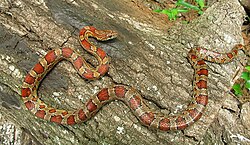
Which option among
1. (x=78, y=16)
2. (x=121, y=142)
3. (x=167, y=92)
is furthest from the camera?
(x=78, y=16)

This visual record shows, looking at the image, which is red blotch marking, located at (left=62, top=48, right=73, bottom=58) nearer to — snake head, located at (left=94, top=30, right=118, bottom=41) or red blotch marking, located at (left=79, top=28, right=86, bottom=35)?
red blotch marking, located at (left=79, top=28, right=86, bottom=35)

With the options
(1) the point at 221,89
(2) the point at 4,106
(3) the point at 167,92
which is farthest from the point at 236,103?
(2) the point at 4,106

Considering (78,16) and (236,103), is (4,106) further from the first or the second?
(236,103)

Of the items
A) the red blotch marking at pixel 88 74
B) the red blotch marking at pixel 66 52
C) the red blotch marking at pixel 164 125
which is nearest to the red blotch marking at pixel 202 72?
the red blotch marking at pixel 164 125

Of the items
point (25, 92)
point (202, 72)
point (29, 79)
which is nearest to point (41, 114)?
point (25, 92)

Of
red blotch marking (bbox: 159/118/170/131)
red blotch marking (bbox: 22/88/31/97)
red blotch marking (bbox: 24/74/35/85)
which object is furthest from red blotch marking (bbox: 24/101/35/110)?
red blotch marking (bbox: 159/118/170/131)

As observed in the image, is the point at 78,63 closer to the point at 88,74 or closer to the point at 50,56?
the point at 88,74
